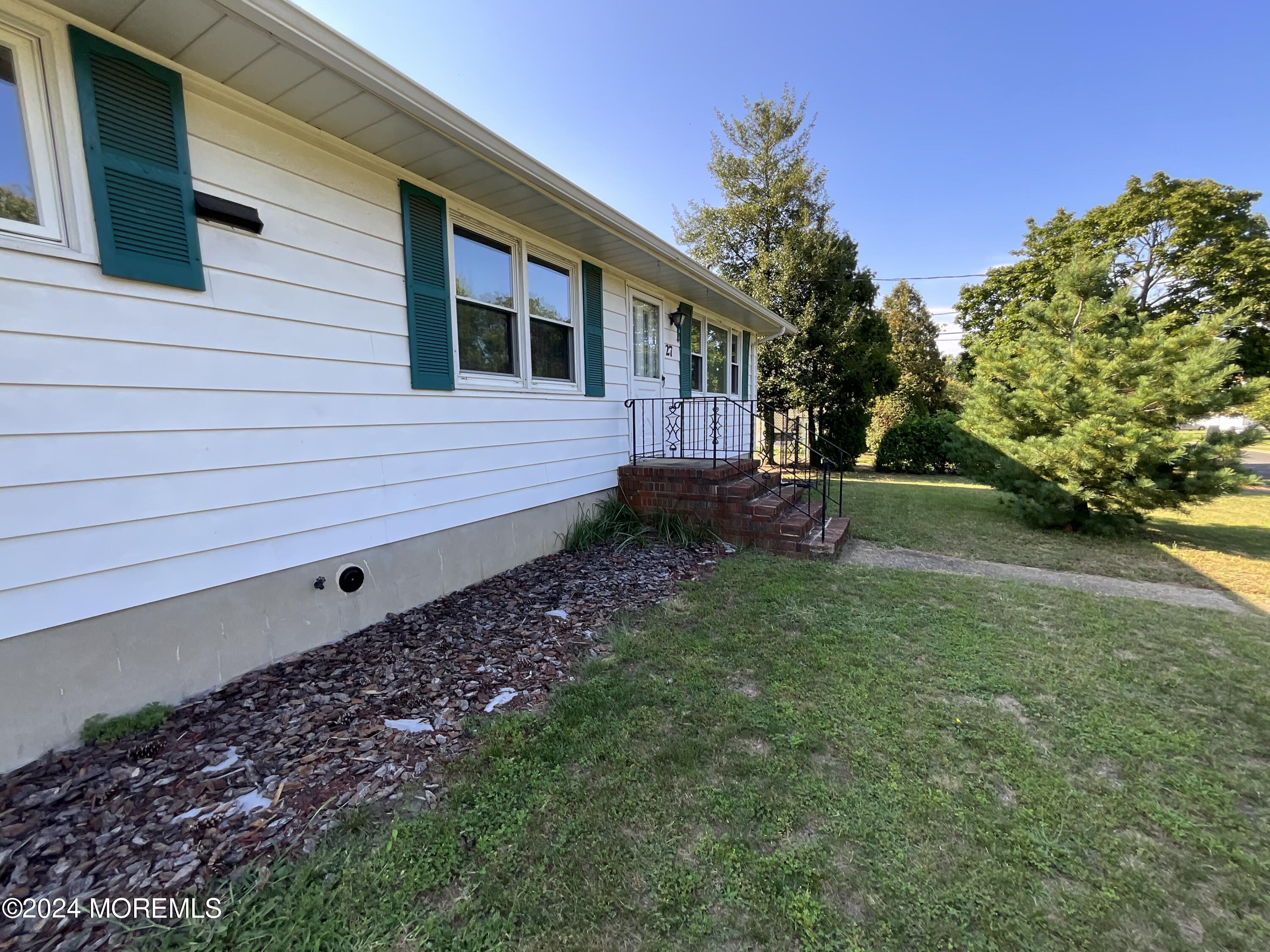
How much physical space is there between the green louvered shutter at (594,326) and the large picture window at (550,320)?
0.51 feet

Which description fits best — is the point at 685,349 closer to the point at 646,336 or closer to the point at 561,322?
the point at 646,336

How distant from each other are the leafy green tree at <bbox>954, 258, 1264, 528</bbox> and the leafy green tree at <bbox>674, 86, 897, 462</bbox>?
565 cm

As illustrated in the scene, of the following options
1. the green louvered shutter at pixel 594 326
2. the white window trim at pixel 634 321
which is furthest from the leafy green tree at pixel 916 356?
the green louvered shutter at pixel 594 326

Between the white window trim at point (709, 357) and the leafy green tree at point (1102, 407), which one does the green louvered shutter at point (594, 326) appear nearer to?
the white window trim at point (709, 357)

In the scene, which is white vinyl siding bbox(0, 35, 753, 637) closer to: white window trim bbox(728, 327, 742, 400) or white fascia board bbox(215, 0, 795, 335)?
white fascia board bbox(215, 0, 795, 335)

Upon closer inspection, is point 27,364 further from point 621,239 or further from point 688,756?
point 621,239

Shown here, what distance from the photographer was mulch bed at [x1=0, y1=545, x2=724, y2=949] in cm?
148

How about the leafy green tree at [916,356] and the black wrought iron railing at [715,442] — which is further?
the leafy green tree at [916,356]

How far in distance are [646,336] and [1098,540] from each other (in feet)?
19.9

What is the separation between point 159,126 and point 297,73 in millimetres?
654

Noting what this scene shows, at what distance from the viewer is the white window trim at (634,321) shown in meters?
5.96

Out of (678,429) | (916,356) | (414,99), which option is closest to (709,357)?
(678,429)

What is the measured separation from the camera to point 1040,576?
454 cm

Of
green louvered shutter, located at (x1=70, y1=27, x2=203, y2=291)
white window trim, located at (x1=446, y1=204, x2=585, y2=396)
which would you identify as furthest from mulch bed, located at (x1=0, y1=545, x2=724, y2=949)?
green louvered shutter, located at (x1=70, y1=27, x2=203, y2=291)
